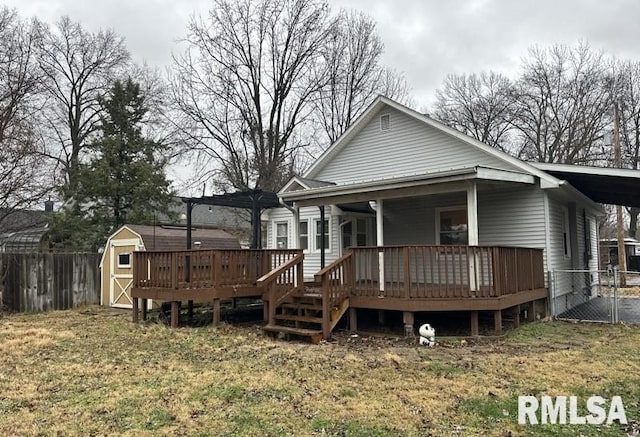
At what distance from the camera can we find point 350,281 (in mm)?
9289

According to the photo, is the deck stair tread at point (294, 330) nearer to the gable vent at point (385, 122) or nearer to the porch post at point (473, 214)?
the porch post at point (473, 214)

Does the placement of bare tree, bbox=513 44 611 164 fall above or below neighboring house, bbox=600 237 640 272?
above

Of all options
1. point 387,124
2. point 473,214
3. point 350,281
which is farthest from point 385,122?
point 350,281

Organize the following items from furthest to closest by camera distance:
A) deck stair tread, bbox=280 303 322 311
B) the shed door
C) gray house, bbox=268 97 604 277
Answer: the shed door → gray house, bbox=268 97 604 277 → deck stair tread, bbox=280 303 322 311

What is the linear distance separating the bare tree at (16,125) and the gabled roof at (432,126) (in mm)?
8775

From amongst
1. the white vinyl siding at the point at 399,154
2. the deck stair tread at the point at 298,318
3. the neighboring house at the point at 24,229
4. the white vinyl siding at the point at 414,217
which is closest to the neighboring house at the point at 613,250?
the white vinyl siding at the point at 399,154

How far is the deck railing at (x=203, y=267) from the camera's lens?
402 inches

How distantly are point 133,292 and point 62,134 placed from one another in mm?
20438

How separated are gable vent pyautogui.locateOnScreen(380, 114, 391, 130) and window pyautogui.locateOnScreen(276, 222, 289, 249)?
4.31 m

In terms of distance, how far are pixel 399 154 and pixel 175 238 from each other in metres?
7.43

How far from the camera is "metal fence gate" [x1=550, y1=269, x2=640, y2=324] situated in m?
10.6

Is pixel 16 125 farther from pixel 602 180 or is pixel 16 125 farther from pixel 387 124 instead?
pixel 602 180

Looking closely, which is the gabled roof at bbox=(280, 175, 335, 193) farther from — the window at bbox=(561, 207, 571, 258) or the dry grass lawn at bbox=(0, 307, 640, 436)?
the window at bbox=(561, 207, 571, 258)

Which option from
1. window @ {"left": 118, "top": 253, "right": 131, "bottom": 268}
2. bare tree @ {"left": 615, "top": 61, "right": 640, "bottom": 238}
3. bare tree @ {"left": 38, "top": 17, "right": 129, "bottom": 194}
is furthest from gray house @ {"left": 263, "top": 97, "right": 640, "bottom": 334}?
bare tree @ {"left": 38, "top": 17, "right": 129, "bottom": 194}
